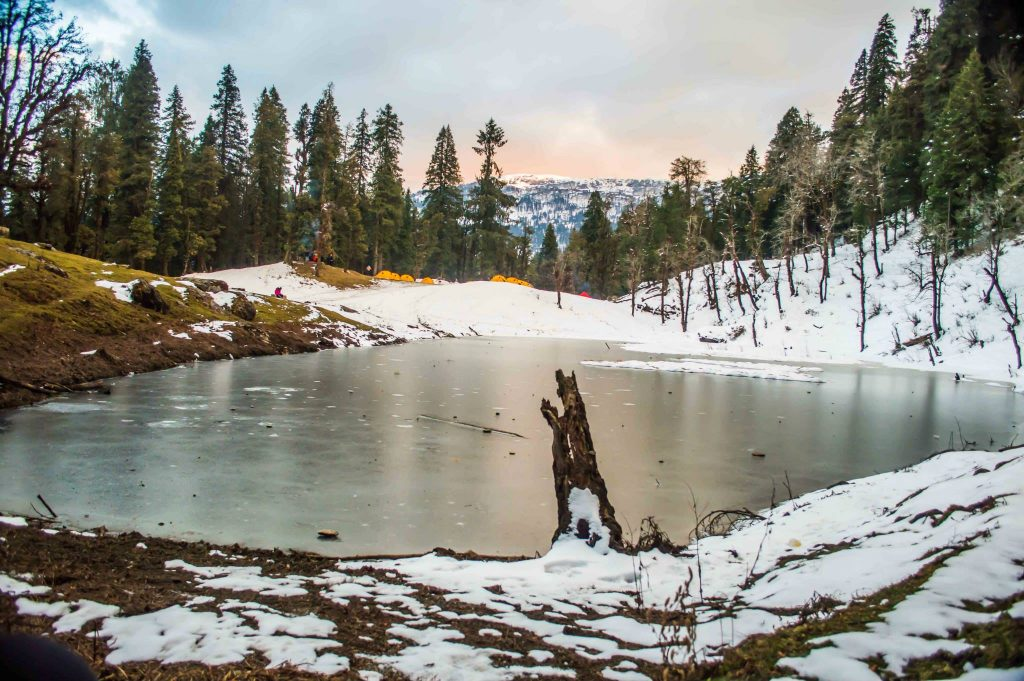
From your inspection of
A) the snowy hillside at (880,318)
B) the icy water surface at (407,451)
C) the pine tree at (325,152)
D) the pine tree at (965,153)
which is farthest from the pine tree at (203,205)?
the pine tree at (965,153)

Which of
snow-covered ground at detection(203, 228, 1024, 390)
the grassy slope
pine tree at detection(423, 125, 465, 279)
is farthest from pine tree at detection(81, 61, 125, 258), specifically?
pine tree at detection(423, 125, 465, 279)

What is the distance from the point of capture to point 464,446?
10.2m

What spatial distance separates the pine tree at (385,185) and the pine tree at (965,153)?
4960cm

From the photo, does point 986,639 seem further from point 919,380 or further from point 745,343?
point 745,343

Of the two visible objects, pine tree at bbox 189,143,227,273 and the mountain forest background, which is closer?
the mountain forest background

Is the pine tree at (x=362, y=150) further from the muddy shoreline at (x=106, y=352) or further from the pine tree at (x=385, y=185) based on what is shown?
the muddy shoreline at (x=106, y=352)

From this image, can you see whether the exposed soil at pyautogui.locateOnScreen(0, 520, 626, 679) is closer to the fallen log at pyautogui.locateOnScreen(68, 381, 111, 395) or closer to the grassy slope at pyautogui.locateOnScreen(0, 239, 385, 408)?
the grassy slope at pyautogui.locateOnScreen(0, 239, 385, 408)

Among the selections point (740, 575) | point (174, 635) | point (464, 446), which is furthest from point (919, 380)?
point (174, 635)

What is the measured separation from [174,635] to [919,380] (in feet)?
91.6

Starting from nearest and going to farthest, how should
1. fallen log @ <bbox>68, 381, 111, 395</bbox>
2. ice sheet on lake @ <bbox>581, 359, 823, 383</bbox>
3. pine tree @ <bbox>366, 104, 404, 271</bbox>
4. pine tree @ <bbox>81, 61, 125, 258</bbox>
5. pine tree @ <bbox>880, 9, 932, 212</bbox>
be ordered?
fallen log @ <bbox>68, 381, 111, 395</bbox>, ice sheet on lake @ <bbox>581, 359, 823, 383</bbox>, pine tree @ <bbox>81, 61, 125, 258</bbox>, pine tree @ <bbox>880, 9, 932, 212</bbox>, pine tree @ <bbox>366, 104, 404, 271</bbox>

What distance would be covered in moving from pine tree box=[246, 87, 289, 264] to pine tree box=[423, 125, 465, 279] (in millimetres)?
18373

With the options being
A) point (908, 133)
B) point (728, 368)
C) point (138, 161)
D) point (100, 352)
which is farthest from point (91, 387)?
point (908, 133)

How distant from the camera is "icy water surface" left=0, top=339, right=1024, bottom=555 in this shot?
6.57 metres

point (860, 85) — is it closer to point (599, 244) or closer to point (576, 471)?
point (599, 244)
